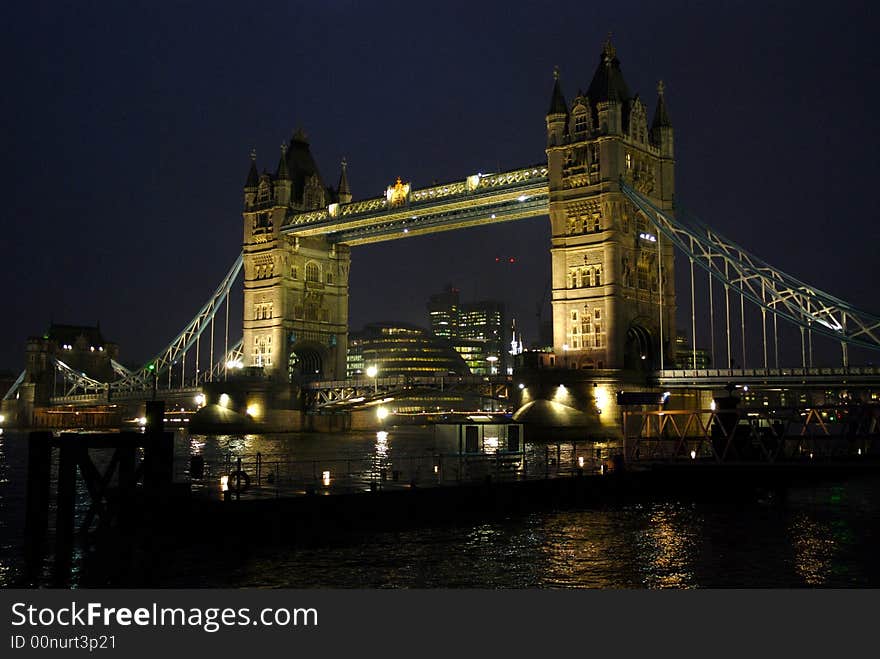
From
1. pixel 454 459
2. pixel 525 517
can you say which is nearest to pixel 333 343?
pixel 454 459

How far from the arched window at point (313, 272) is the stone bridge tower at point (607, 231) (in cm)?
3422

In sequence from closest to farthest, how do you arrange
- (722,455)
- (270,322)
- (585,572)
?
(585,572) → (722,455) → (270,322)

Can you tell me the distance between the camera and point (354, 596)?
1764 cm

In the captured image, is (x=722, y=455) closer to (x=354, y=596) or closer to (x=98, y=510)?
(x=98, y=510)

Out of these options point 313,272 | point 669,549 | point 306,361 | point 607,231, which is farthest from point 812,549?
point 306,361

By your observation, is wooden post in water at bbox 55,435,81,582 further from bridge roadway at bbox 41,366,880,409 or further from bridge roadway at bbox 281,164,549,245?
bridge roadway at bbox 281,164,549,245

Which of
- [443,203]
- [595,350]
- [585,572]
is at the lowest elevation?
[585,572]

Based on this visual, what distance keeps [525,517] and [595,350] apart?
44702mm

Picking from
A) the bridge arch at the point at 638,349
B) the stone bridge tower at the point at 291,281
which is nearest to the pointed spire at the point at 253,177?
the stone bridge tower at the point at 291,281

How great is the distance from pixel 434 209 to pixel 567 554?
209 feet

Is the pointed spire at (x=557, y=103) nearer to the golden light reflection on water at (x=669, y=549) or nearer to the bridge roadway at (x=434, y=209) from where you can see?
the bridge roadway at (x=434, y=209)

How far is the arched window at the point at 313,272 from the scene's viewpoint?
109m

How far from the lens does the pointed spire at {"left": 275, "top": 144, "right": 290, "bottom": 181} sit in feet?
357

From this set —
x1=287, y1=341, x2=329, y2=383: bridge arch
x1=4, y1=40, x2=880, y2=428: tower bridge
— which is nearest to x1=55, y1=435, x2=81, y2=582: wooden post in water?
x1=4, y1=40, x2=880, y2=428: tower bridge
